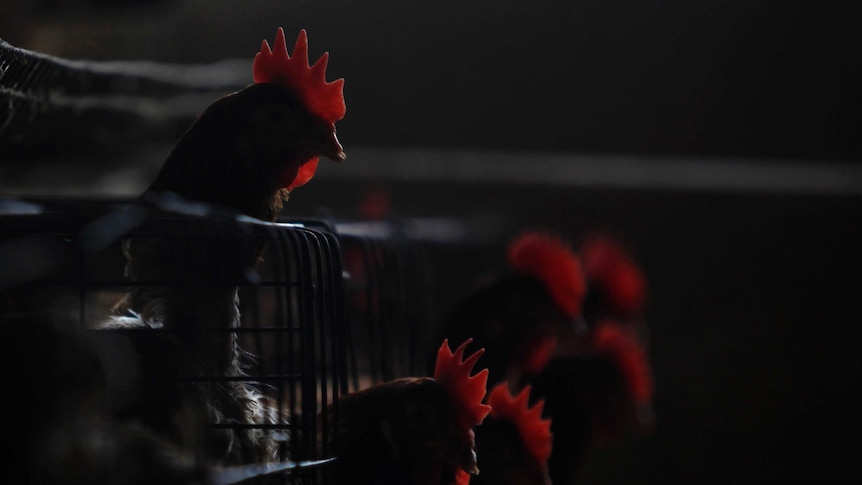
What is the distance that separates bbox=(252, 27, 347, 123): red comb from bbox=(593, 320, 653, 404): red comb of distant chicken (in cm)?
106

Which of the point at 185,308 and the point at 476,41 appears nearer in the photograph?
the point at 185,308

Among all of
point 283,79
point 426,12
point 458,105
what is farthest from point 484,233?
point 283,79

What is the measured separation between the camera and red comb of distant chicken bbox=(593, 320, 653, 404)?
2215mm

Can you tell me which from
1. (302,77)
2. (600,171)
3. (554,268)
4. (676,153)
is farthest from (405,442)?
(676,153)

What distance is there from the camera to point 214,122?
1.31 meters

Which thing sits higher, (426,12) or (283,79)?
(426,12)

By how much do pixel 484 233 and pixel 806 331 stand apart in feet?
4.02

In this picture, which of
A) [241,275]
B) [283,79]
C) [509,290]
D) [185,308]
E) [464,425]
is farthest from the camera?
[509,290]

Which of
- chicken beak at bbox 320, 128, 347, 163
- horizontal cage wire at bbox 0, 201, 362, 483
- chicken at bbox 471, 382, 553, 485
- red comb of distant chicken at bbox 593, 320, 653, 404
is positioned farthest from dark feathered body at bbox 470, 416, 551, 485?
red comb of distant chicken at bbox 593, 320, 653, 404

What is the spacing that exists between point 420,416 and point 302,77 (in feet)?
1.52

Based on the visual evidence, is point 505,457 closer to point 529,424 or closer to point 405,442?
point 529,424

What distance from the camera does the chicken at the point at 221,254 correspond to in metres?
1.02

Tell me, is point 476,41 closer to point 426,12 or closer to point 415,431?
point 426,12

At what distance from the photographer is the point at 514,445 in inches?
61.6
